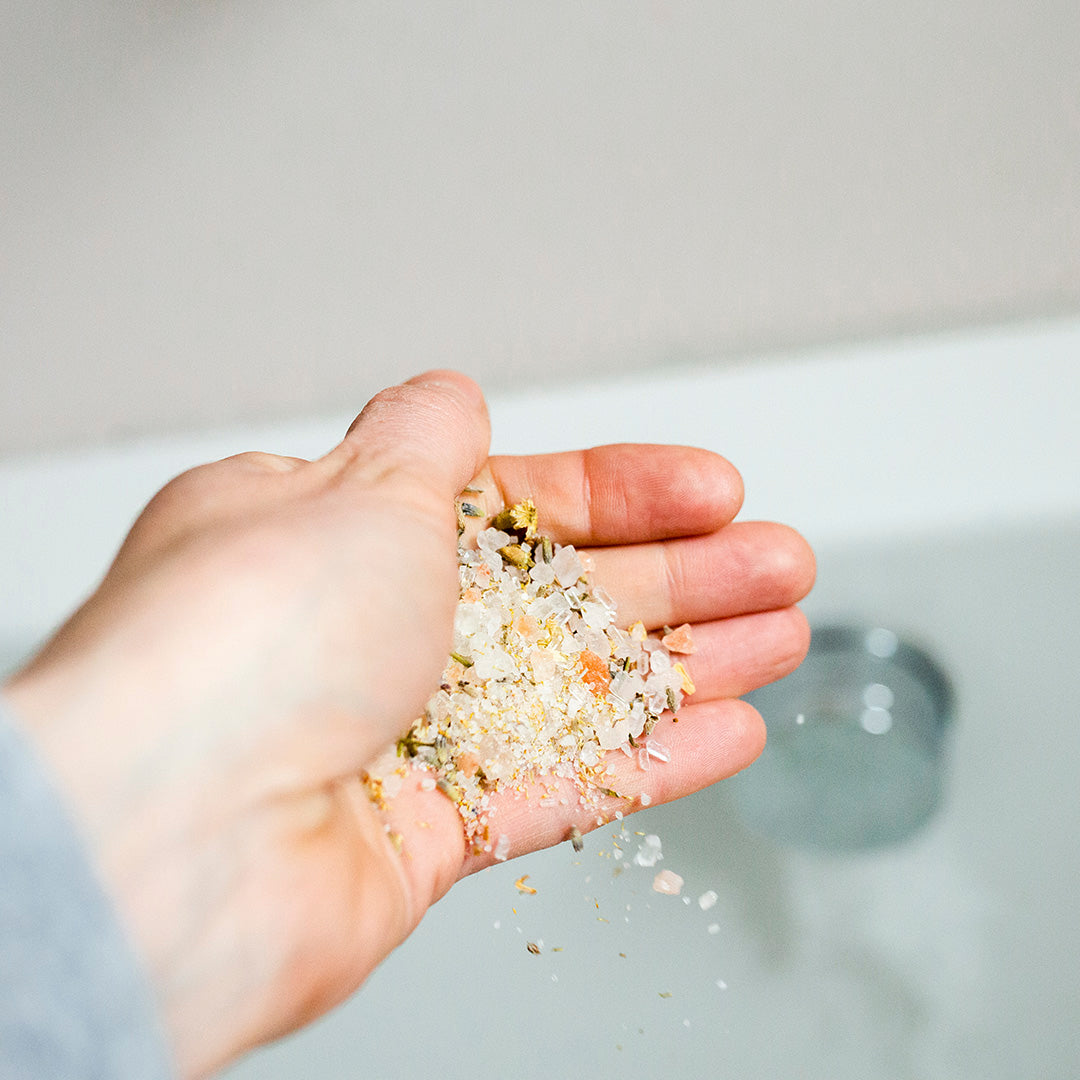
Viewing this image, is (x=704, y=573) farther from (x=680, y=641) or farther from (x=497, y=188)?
(x=497, y=188)

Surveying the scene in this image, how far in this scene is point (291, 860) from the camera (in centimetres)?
45

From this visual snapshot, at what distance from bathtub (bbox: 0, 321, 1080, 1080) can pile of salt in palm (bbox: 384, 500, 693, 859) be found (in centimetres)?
26

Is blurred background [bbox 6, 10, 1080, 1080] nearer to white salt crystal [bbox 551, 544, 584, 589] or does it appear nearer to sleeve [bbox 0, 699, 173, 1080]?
white salt crystal [bbox 551, 544, 584, 589]

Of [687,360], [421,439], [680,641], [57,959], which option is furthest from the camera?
[687,360]

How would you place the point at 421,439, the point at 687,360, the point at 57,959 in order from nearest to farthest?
1. the point at 57,959
2. the point at 421,439
3. the point at 687,360

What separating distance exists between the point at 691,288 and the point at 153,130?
0.47 metres

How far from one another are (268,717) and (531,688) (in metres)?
0.22

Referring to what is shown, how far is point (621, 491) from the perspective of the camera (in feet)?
2.33

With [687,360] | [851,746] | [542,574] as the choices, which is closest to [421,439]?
[542,574]

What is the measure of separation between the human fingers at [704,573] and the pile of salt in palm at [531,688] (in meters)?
0.03

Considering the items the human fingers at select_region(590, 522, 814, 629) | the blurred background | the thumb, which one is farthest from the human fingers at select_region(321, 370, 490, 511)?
the blurred background

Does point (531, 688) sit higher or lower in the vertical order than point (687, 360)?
lower

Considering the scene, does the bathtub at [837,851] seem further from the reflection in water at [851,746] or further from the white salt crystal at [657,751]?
the white salt crystal at [657,751]

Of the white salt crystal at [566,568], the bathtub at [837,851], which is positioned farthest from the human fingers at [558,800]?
the bathtub at [837,851]
